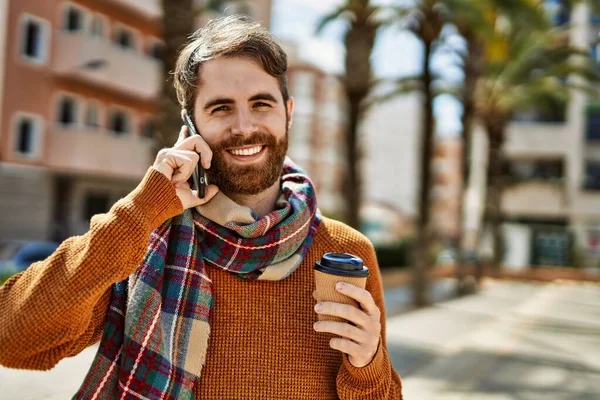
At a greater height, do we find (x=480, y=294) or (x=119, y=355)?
(x=119, y=355)

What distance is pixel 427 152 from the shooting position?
49.3 feet

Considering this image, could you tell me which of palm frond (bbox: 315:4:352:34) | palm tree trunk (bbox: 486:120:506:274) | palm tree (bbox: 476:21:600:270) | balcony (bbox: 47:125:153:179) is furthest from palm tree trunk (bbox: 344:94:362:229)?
palm tree trunk (bbox: 486:120:506:274)

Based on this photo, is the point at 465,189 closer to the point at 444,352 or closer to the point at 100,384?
the point at 444,352

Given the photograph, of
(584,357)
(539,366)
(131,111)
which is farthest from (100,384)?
(131,111)

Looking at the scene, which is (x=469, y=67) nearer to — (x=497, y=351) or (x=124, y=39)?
(x=497, y=351)

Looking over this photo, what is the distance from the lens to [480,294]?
65.1ft

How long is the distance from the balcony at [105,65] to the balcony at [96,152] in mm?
1659

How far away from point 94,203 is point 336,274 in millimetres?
23795

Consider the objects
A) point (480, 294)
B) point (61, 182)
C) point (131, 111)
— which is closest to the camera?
point (480, 294)

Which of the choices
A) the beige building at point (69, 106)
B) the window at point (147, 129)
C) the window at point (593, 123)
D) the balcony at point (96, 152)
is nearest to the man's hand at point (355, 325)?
the beige building at point (69, 106)

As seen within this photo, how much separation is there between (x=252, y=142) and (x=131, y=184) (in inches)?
995

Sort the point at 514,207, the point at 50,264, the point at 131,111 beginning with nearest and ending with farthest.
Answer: the point at 50,264 < the point at 131,111 < the point at 514,207

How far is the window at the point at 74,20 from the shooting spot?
21391 mm

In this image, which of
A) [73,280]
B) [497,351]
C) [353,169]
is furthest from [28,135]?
[73,280]
